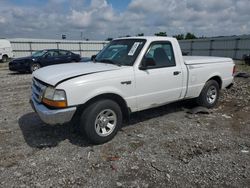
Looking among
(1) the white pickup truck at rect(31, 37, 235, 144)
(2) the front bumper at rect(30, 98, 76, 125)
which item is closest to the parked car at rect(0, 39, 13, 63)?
(1) the white pickup truck at rect(31, 37, 235, 144)

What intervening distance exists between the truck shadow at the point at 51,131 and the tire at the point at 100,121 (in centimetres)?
29

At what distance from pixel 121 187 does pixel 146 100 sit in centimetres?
198

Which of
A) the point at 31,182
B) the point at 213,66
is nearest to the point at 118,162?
the point at 31,182

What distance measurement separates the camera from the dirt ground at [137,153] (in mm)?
3053

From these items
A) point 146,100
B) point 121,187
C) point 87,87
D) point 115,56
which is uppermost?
point 115,56

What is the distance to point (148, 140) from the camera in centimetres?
424

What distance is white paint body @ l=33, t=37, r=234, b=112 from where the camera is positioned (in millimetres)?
3629

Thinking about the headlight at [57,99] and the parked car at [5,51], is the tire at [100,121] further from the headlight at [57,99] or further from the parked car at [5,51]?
the parked car at [5,51]

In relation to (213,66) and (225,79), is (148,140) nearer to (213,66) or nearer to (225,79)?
(213,66)

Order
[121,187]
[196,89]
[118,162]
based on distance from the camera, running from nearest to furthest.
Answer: [121,187] < [118,162] < [196,89]

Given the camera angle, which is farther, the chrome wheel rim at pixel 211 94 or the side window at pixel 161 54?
the chrome wheel rim at pixel 211 94

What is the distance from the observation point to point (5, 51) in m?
23.7

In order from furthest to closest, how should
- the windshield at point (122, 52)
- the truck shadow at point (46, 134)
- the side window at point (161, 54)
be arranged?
the side window at point (161, 54) → the windshield at point (122, 52) → the truck shadow at point (46, 134)

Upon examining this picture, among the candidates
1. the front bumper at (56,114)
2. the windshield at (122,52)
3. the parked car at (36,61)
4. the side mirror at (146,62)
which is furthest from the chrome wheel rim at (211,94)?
the parked car at (36,61)
